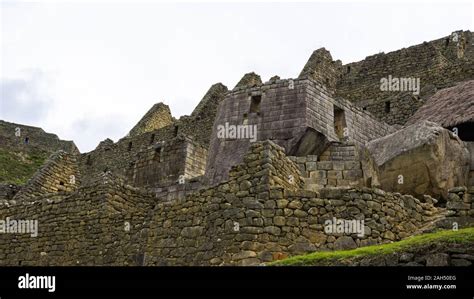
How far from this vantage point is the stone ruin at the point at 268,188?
14.7m

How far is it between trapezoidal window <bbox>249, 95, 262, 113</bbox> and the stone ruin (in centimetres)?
10

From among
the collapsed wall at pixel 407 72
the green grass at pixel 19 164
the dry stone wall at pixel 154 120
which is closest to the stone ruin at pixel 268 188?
the collapsed wall at pixel 407 72

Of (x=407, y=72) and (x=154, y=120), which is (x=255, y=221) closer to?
(x=407, y=72)

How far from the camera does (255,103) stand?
2114 centimetres

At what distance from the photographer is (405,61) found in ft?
114

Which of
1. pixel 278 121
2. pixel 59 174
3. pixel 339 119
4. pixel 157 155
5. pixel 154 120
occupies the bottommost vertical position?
pixel 59 174

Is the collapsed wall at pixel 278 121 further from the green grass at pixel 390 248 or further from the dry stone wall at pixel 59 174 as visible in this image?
the green grass at pixel 390 248

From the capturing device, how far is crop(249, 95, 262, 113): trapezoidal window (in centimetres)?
2102

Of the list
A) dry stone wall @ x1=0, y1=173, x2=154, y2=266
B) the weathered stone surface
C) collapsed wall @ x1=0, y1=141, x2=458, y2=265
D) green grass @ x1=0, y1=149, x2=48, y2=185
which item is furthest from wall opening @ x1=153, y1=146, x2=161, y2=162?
the weathered stone surface

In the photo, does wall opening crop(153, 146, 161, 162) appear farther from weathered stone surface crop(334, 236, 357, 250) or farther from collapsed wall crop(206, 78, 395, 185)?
weathered stone surface crop(334, 236, 357, 250)

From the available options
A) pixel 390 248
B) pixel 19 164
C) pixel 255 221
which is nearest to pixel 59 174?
pixel 255 221

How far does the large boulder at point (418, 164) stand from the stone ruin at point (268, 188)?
26mm

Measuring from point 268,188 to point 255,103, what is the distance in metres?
6.50
